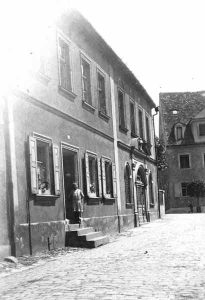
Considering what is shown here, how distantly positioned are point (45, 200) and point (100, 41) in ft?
25.1

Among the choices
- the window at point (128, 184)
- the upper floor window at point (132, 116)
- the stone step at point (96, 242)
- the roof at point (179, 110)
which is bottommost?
the stone step at point (96, 242)

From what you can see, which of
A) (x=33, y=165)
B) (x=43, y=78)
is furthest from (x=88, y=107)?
(x=33, y=165)

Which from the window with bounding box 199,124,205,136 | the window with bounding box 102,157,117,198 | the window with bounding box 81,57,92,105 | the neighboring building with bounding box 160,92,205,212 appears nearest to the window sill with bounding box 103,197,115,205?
the window with bounding box 102,157,117,198

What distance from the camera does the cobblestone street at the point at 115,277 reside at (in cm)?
577

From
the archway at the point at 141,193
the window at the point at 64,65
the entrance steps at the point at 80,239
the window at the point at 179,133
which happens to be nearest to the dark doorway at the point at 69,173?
the entrance steps at the point at 80,239

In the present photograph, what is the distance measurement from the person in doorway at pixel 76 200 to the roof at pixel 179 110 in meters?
31.3

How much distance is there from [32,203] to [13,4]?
458cm

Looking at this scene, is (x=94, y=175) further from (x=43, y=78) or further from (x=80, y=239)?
(x=43, y=78)

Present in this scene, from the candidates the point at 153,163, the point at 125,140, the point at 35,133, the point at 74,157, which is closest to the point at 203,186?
the point at 153,163

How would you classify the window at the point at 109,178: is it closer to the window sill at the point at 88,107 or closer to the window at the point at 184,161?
the window sill at the point at 88,107

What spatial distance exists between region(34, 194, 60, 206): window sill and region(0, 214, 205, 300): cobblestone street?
1.73m

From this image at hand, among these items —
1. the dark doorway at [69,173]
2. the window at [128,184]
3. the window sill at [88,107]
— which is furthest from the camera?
the window at [128,184]

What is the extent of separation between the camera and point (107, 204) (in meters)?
17.3

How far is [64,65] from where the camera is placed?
47.2 feet
